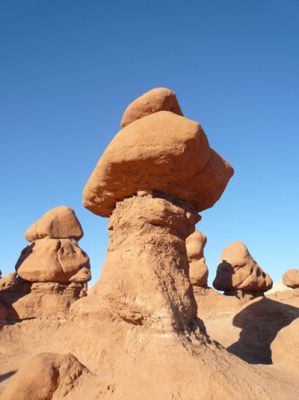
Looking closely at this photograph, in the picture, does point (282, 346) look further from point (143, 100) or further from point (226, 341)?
point (143, 100)

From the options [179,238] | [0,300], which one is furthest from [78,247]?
[179,238]

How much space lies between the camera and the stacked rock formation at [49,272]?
491 inches

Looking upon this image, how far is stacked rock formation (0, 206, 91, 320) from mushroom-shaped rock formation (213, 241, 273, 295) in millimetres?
8429

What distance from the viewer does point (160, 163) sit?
Answer: 19.2 ft

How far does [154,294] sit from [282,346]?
413 centimetres

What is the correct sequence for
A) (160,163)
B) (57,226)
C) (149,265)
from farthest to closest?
1. (57,226)
2. (160,163)
3. (149,265)

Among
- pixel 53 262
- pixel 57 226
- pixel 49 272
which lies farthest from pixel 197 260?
pixel 49 272

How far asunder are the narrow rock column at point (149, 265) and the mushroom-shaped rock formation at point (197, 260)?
1167 cm

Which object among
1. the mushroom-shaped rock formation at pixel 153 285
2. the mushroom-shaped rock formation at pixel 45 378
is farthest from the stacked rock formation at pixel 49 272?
the mushroom-shaped rock formation at pixel 45 378

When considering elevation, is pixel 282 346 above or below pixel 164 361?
below

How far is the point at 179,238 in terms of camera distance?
6395 millimetres

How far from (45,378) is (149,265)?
2193 mm

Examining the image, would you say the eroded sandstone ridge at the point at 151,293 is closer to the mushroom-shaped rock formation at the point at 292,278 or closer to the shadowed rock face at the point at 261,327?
the shadowed rock face at the point at 261,327

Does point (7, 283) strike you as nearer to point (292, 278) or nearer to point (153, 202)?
point (153, 202)
